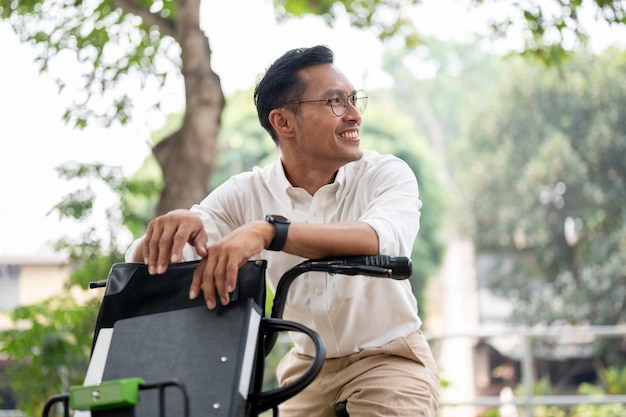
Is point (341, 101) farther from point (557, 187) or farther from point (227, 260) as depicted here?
point (557, 187)

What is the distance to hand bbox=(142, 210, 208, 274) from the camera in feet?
5.78

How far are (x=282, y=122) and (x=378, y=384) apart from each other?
0.70 m

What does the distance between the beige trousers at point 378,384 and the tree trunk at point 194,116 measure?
10.2 ft

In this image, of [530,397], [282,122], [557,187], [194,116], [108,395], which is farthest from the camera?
[557,187]

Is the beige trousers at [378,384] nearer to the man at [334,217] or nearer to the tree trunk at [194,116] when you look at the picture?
the man at [334,217]

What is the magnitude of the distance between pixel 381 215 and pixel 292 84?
21.0 inches

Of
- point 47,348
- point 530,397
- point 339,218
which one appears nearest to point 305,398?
point 339,218

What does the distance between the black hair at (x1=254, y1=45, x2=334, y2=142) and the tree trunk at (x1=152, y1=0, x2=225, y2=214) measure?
9.70 feet

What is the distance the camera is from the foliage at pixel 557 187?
1545 cm

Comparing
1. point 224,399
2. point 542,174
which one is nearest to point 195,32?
point 224,399

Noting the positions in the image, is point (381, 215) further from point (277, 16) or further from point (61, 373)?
point (277, 16)

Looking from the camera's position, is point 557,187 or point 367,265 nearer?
point 367,265

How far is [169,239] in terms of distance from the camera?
1771 mm

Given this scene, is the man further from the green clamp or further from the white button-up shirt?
the green clamp
